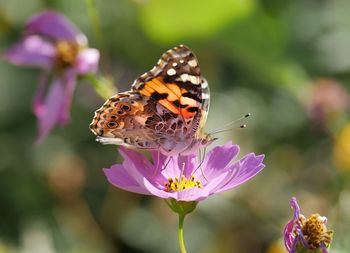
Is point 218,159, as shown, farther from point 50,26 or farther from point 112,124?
point 50,26

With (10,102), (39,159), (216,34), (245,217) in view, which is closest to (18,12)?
(10,102)

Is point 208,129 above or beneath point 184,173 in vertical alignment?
beneath

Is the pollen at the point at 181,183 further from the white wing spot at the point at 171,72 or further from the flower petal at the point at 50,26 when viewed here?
the flower petal at the point at 50,26

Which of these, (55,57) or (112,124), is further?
(55,57)

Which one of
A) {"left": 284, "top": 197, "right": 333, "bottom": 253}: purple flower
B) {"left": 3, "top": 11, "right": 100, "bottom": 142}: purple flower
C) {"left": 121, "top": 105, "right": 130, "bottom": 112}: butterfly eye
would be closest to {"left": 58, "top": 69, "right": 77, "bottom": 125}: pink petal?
{"left": 3, "top": 11, "right": 100, "bottom": 142}: purple flower

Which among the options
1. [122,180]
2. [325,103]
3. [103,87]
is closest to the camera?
[122,180]

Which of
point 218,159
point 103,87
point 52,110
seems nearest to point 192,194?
point 218,159

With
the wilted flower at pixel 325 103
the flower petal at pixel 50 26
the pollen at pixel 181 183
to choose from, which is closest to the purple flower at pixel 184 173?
the pollen at pixel 181 183
